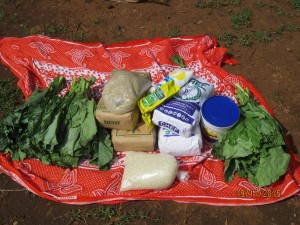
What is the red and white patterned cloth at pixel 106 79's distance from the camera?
350cm

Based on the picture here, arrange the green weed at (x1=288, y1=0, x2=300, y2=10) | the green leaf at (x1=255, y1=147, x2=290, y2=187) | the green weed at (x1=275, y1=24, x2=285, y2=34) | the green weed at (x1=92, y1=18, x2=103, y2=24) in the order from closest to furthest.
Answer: the green leaf at (x1=255, y1=147, x2=290, y2=187)
the green weed at (x1=275, y1=24, x2=285, y2=34)
the green weed at (x1=92, y1=18, x2=103, y2=24)
the green weed at (x1=288, y1=0, x2=300, y2=10)

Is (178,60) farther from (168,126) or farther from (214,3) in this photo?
(214,3)

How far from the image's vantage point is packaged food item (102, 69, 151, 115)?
136 inches

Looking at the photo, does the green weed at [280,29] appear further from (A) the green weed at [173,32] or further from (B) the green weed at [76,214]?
(B) the green weed at [76,214]

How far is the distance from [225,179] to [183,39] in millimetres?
2598

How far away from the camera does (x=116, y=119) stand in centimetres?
354

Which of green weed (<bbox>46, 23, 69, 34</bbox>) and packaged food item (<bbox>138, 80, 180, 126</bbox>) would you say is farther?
green weed (<bbox>46, 23, 69, 34</bbox>)

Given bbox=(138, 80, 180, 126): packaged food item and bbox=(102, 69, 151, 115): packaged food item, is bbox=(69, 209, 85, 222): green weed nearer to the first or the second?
bbox=(102, 69, 151, 115): packaged food item

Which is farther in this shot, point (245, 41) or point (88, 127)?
point (245, 41)

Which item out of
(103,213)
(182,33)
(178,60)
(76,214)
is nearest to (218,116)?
(178,60)

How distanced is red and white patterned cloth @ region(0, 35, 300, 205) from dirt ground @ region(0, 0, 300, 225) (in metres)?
0.13

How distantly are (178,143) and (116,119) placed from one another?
0.80m

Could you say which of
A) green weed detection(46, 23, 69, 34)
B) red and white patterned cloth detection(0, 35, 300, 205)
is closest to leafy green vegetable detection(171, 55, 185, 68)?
red and white patterned cloth detection(0, 35, 300, 205)

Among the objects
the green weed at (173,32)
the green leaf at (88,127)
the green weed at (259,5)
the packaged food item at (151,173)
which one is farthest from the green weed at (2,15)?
the green weed at (259,5)
